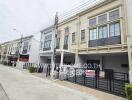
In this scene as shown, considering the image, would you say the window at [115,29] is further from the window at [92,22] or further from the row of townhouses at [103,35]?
the window at [92,22]

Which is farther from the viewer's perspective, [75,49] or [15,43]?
[15,43]

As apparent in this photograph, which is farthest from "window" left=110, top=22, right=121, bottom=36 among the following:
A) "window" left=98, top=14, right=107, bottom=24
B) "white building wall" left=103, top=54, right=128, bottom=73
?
"white building wall" left=103, top=54, right=128, bottom=73

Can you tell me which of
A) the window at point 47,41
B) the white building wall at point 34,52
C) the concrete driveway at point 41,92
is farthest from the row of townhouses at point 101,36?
the white building wall at point 34,52

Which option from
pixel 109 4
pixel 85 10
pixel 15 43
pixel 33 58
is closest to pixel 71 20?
pixel 85 10

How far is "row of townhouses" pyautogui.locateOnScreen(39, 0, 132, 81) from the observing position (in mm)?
12211

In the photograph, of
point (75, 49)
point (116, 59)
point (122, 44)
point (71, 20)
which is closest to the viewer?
point (122, 44)

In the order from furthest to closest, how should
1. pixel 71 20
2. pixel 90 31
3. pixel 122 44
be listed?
pixel 71 20 < pixel 90 31 < pixel 122 44

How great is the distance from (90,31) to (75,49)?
320 cm

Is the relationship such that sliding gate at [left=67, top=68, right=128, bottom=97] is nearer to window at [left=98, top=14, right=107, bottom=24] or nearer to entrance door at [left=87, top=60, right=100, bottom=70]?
entrance door at [left=87, top=60, right=100, bottom=70]

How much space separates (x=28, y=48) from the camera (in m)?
34.8

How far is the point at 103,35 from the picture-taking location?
576 inches

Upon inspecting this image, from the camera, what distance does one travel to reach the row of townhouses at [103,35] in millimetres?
12211

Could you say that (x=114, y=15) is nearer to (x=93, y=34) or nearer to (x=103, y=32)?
(x=103, y=32)

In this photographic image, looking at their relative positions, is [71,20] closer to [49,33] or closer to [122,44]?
[49,33]
